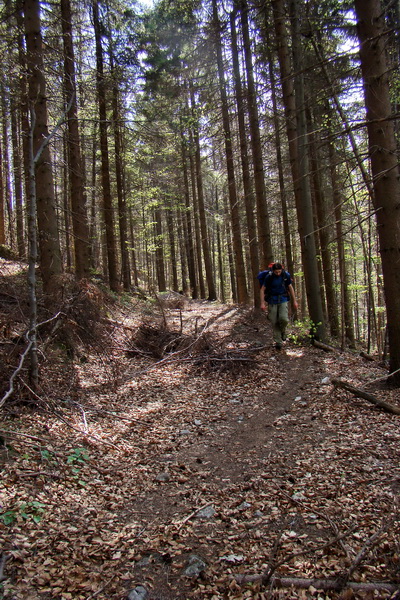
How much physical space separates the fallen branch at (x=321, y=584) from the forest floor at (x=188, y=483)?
0.01m

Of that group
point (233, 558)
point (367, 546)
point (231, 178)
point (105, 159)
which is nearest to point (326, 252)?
point (231, 178)

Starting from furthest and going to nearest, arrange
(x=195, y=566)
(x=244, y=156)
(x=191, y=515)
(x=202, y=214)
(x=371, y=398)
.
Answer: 1. (x=202, y=214)
2. (x=244, y=156)
3. (x=371, y=398)
4. (x=191, y=515)
5. (x=195, y=566)

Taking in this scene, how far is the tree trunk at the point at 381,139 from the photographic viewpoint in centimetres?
541

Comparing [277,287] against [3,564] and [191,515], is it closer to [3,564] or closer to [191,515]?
[191,515]

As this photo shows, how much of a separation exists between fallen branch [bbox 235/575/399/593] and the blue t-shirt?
6.51 metres

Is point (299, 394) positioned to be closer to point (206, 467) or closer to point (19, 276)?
point (206, 467)

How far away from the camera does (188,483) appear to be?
148 inches

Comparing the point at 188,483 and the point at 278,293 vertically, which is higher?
the point at 278,293

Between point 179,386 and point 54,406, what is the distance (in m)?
2.70

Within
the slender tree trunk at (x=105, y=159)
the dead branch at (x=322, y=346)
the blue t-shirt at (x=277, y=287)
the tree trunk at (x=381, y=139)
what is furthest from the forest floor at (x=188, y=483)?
the slender tree trunk at (x=105, y=159)

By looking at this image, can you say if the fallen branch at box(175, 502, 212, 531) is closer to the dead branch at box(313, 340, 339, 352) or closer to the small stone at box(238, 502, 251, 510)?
the small stone at box(238, 502, 251, 510)

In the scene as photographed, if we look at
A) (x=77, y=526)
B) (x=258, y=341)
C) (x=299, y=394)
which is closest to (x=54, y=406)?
(x=77, y=526)

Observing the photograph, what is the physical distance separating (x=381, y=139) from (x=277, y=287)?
151 inches

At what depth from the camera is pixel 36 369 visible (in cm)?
484
